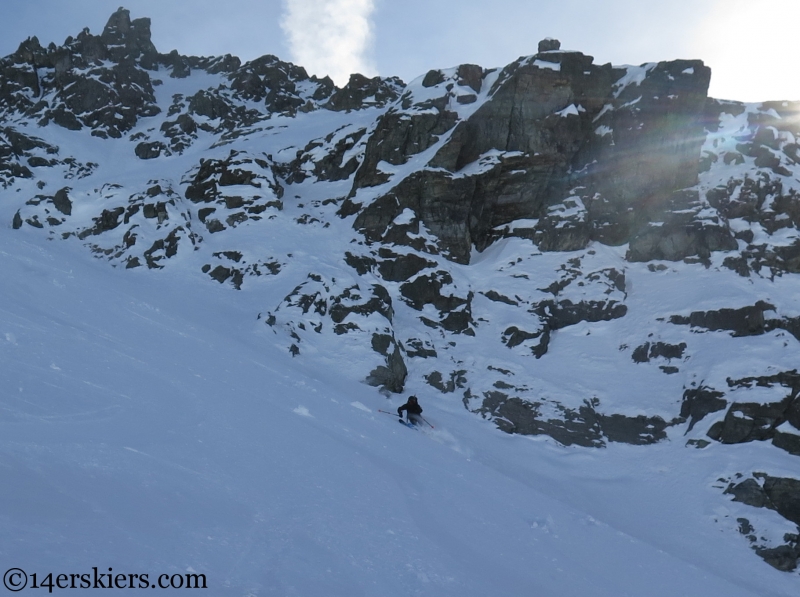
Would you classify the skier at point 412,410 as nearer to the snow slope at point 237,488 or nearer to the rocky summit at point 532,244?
the snow slope at point 237,488

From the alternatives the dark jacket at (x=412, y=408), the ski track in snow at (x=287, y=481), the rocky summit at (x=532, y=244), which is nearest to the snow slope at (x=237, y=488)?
the ski track in snow at (x=287, y=481)

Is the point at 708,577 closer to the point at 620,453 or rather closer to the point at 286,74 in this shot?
the point at 620,453

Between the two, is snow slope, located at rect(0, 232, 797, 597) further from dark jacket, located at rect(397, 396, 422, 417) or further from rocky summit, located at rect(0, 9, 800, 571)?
rocky summit, located at rect(0, 9, 800, 571)

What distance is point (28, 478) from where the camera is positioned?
595 centimetres

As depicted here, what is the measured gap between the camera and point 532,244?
37750 mm

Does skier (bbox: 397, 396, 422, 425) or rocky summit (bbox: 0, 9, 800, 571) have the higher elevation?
rocky summit (bbox: 0, 9, 800, 571)

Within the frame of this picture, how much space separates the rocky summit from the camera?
1008 inches

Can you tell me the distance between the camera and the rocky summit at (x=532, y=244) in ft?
84.0

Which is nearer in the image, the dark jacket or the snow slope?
the snow slope

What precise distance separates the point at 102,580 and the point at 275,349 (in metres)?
19.8

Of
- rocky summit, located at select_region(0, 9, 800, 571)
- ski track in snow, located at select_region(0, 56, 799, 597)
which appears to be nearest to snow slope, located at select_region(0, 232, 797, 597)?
ski track in snow, located at select_region(0, 56, 799, 597)

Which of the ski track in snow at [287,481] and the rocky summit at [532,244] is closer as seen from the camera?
the ski track in snow at [287,481]

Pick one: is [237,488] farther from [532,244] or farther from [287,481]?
[532,244]

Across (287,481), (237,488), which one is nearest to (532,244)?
(287,481)
